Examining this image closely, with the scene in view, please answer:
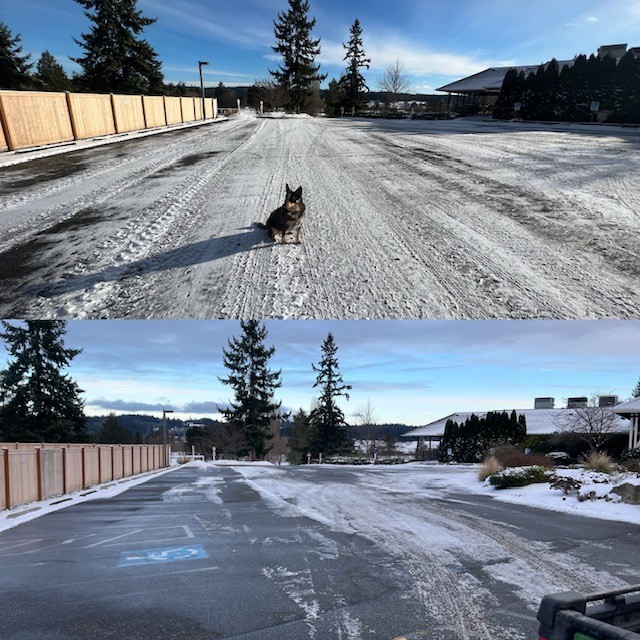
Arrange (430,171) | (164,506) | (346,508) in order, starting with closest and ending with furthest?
1. (346,508)
2. (164,506)
3. (430,171)

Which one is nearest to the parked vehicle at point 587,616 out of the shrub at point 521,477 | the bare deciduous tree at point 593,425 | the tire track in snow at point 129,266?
the tire track in snow at point 129,266

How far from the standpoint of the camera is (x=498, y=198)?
898cm

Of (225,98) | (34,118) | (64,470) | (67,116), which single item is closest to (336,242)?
(64,470)

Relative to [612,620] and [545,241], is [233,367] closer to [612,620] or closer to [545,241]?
[545,241]

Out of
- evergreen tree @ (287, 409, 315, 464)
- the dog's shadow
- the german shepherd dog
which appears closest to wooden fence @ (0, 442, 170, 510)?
the dog's shadow

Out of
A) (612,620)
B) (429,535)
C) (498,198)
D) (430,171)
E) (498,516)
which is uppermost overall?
(430,171)

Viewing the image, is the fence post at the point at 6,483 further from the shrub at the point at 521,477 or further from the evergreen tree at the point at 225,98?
the evergreen tree at the point at 225,98

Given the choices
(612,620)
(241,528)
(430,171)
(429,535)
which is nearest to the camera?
(612,620)

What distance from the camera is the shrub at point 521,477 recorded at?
42.3 ft

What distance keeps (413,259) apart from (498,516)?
518 centimetres

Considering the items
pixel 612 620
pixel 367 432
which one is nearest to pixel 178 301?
pixel 612 620

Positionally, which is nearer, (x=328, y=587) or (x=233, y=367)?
(x=328, y=587)

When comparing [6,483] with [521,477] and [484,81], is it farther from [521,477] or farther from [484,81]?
[484,81]

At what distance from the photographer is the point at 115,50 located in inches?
1921
